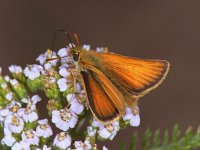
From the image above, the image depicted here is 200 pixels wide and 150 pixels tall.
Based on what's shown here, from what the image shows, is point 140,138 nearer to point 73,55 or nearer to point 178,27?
point 178,27

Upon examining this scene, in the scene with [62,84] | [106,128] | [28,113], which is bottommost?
[106,128]

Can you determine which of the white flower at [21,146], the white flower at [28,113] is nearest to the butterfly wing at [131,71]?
the white flower at [28,113]

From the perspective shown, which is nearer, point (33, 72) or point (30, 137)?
point (30, 137)

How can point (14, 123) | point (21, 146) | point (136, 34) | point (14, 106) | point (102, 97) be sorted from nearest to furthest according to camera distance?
point (102, 97) < point (21, 146) < point (14, 123) < point (14, 106) < point (136, 34)

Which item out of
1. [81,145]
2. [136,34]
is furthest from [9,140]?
[136,34]

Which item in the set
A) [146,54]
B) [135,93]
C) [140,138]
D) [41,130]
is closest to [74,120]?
[41,130]

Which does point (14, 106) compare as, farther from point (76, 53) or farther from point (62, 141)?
point (76, 53)

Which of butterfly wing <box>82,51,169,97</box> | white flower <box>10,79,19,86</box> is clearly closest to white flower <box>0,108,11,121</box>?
white flower <box>10,79,19,86</box>

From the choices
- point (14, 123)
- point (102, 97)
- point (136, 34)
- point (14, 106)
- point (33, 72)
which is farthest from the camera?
point (136, 34)
